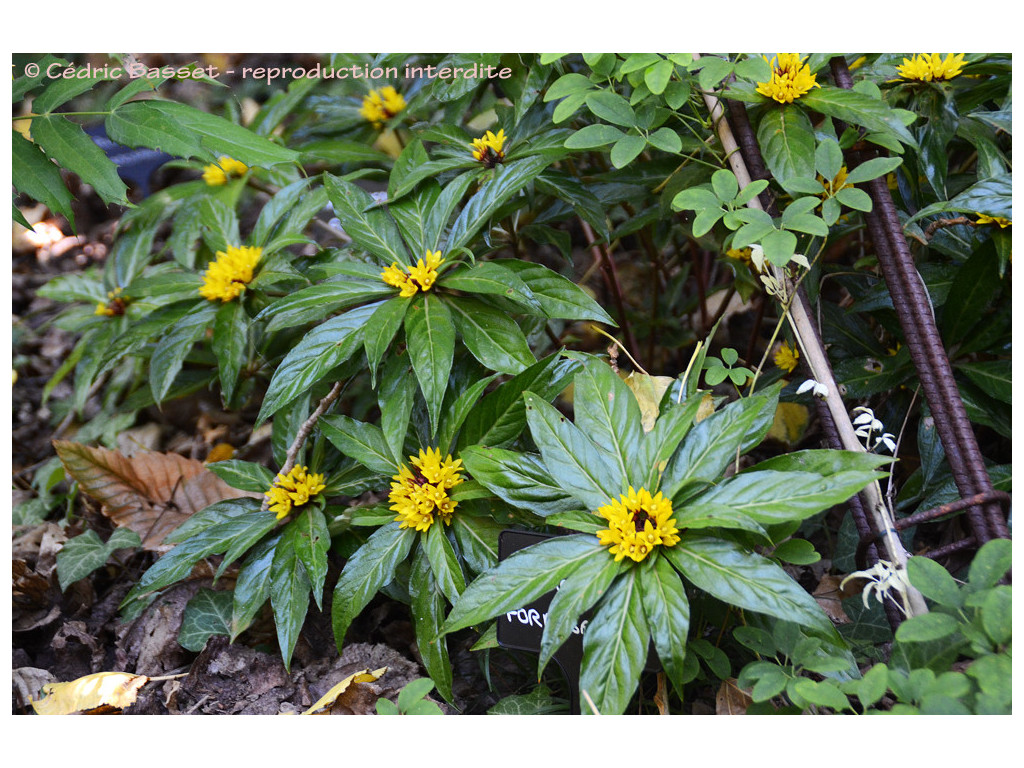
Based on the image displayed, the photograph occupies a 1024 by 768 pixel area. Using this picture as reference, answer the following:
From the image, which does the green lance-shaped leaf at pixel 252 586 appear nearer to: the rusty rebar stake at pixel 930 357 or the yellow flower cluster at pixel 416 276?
the yellow flower cluster at pixel 416 276

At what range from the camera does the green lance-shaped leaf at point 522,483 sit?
40.0 inches

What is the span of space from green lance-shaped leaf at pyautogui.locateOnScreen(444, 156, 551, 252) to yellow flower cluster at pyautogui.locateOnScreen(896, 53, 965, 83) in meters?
0.61

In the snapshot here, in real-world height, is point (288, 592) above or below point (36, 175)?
below

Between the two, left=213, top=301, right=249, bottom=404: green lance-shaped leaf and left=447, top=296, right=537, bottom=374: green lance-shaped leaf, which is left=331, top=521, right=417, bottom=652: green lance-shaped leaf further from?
left=213, top=301, right=249, bottom=404: green lance-shaped leaf

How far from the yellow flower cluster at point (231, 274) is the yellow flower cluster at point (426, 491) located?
540mm

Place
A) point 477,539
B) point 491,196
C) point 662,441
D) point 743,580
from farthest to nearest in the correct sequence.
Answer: point 491,196
point 477,539
point 662,441
point 743,580

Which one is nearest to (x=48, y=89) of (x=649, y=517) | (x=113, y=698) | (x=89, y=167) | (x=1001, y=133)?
(x=89, y=167)

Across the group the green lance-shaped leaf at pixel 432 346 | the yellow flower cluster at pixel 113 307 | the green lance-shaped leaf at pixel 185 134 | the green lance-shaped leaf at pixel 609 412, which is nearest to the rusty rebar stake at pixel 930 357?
the green lance-shaped leaf at pixel 609 412

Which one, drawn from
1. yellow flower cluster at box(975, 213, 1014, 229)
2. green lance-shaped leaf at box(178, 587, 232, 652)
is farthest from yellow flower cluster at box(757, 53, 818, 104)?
green lance-shaped leaf at box(178, 587, 232, 652)

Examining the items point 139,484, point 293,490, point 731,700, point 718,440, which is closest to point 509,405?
point 718,440

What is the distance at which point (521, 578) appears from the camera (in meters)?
0.94

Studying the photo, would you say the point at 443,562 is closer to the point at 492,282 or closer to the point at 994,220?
the point at 492,282

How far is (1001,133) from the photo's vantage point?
4.13 ft

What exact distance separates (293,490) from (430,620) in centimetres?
33
